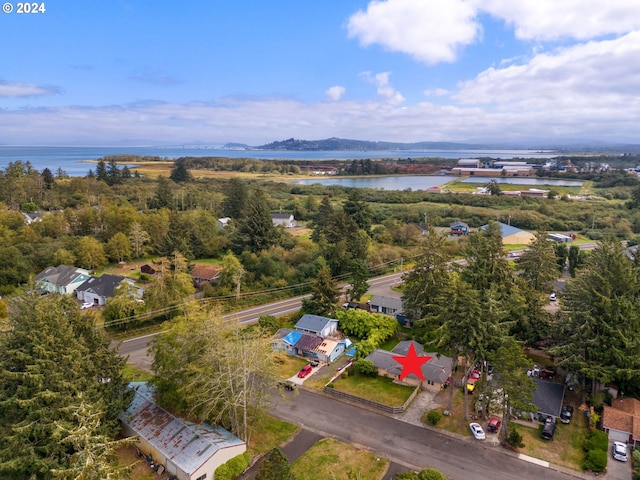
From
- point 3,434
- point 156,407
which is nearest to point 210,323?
point 156,407

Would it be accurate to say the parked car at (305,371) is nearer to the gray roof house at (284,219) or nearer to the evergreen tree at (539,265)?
the evergreen tree at (539,265)

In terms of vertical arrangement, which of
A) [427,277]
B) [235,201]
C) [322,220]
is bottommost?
[427,277]

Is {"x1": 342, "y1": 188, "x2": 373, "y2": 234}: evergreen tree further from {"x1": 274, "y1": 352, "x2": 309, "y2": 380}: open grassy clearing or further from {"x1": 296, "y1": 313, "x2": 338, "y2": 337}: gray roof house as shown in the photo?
{"x1": 274, "y1": 352, "x2": 309, "y2": 380}: open grassy clearing

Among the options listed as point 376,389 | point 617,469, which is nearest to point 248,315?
point 376,389

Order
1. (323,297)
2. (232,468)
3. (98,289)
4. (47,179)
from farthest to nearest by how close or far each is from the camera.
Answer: (47,179) < (98,289) < (323,297) < (232,468)

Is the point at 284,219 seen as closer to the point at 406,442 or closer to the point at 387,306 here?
the point at 387,306

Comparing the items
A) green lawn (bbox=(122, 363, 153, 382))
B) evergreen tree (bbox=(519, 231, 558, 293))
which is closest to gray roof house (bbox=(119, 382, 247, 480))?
green lawn (bbox=(122, 363, 153, 382))
